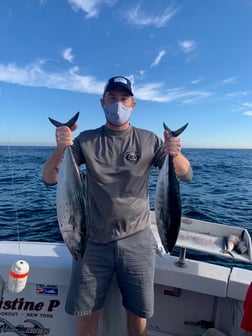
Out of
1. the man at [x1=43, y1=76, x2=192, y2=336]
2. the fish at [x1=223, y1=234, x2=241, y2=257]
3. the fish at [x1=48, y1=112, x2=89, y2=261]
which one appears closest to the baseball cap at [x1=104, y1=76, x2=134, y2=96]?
the man at [x1=43, y1=76, x2=192, y2=336]

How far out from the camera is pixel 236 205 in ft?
39.4

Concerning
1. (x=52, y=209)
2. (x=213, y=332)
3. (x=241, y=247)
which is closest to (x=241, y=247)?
(x=241, y=247)

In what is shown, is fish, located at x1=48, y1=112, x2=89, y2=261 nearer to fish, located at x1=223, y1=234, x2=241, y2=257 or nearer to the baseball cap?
the baseball cap

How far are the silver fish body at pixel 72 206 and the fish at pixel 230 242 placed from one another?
1.34 m

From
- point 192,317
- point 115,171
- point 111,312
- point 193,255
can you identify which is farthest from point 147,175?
point 193,255

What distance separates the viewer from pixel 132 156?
237 centimetres

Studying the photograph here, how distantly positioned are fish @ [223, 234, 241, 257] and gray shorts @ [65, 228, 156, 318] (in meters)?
0.78

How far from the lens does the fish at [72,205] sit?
2.13m

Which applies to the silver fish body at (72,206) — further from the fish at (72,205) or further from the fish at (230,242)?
the fish at (230,242)

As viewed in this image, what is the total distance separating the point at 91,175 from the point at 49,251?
113cm

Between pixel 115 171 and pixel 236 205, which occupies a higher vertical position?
pixel 115 171

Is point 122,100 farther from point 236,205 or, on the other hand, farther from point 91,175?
point 236,205

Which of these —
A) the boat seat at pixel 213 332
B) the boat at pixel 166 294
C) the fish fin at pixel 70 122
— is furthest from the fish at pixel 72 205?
the boat seat at pixel 213 332

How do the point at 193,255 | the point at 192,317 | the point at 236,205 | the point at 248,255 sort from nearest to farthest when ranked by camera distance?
1. the point at 248,255
2. the point at 192,317
3. the point at 193,255
4. the point at 236,205
